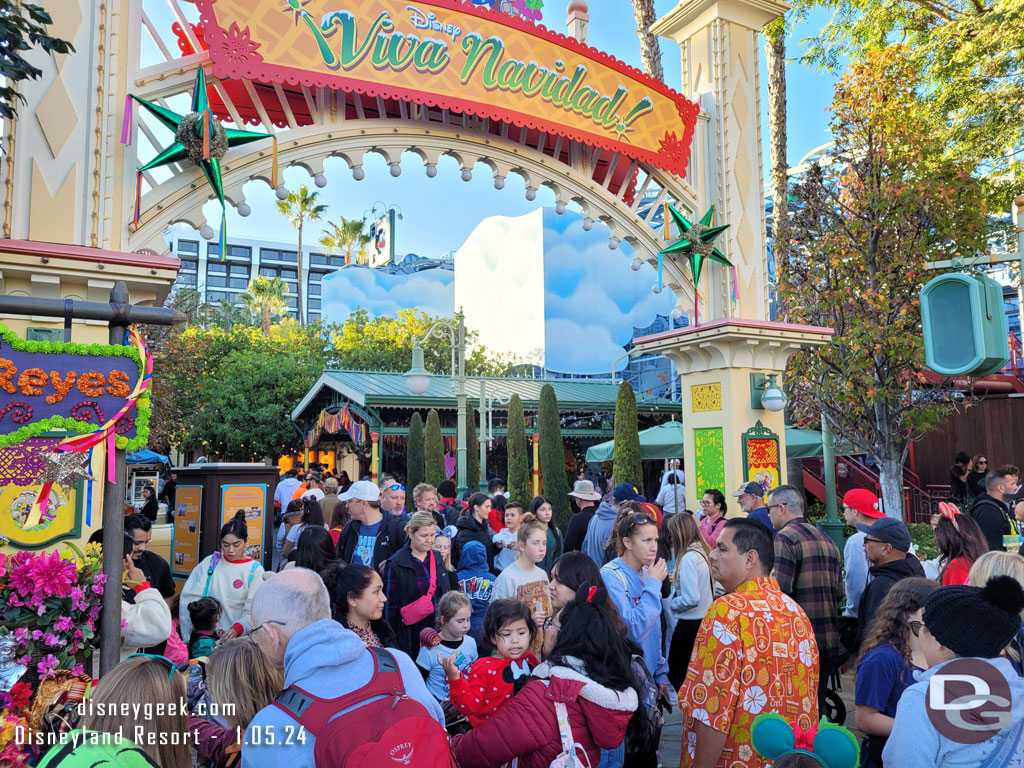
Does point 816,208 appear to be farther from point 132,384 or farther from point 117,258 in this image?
point 132,384

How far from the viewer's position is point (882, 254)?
13.9 meters

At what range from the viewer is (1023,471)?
18.3m

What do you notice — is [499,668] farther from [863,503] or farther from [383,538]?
[863,503]

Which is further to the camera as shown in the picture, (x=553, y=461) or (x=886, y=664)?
(x=553, y=461)

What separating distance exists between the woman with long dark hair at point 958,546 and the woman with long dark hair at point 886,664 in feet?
A: 4.48

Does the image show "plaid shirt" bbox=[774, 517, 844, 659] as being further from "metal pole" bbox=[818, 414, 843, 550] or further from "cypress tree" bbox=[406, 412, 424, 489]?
"cypress tree" bbox=[406, 412, 424, 489]

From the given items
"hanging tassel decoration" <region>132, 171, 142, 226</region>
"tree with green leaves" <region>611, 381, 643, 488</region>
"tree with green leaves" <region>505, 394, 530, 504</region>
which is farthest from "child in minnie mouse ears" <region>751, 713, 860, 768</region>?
"tree with green leaves" <region>505, 394, 530, 504</region>

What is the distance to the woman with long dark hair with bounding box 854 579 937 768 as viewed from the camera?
311cm

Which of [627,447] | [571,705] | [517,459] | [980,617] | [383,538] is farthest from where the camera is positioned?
[517,459]

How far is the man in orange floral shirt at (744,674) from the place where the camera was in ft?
9.82

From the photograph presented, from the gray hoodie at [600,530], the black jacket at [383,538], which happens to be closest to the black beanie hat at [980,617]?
the black jacket at [383,538]

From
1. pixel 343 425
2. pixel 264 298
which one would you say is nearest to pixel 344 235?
pixel 264 298

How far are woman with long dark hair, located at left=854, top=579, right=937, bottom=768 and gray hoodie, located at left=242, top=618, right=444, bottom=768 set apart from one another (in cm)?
199

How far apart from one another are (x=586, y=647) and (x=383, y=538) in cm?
365
